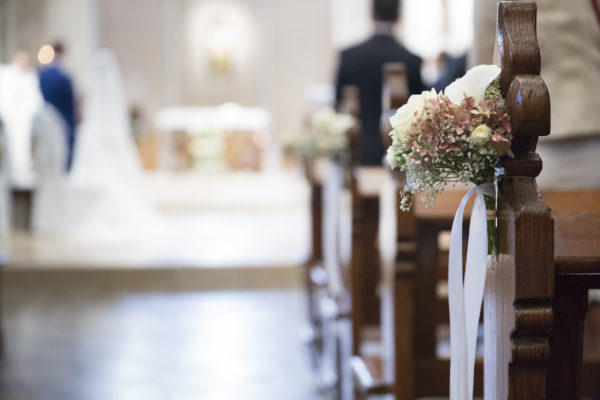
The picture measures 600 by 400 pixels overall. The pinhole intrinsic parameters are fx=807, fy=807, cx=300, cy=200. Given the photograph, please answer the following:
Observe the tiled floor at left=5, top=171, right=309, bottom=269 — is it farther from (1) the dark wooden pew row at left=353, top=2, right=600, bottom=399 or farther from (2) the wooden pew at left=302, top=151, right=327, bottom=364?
(1) the dark wooden pew row at left=353, top=2, right=600, bottom=399

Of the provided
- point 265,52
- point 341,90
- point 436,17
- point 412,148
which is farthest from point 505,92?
point 265,52

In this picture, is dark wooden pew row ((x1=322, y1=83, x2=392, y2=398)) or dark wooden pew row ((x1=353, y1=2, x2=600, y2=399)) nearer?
dark wooden pew row ((x1=353, y1=2, x2=600, y2=399))

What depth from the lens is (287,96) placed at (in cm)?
1480

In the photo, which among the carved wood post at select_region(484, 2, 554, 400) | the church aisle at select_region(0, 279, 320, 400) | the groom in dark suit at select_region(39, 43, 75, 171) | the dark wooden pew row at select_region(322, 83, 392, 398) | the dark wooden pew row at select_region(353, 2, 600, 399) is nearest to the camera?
the carved wood post at select_region(484, 2, 554, 400)

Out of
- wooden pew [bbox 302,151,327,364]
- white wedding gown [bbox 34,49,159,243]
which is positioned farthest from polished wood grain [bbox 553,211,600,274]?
white wedding gown [bbox 34,49,159,243]

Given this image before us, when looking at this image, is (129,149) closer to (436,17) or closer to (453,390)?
(436,17)

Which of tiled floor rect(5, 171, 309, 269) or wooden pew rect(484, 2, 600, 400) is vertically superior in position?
wooden pew rect(484, 2, 600, 400)

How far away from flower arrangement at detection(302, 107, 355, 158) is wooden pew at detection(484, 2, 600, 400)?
89.1 inches

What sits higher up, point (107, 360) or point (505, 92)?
point (505, 92)

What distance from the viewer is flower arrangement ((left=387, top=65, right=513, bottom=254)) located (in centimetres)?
114

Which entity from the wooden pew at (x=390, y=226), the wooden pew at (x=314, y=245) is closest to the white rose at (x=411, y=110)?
A: the wooden pew at (x=390, y=226)

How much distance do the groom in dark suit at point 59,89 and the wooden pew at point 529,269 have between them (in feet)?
25.7

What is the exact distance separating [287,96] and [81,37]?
12.3ft

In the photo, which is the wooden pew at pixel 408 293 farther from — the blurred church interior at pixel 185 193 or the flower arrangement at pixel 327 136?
the flower arrangement at pixel 327 136
